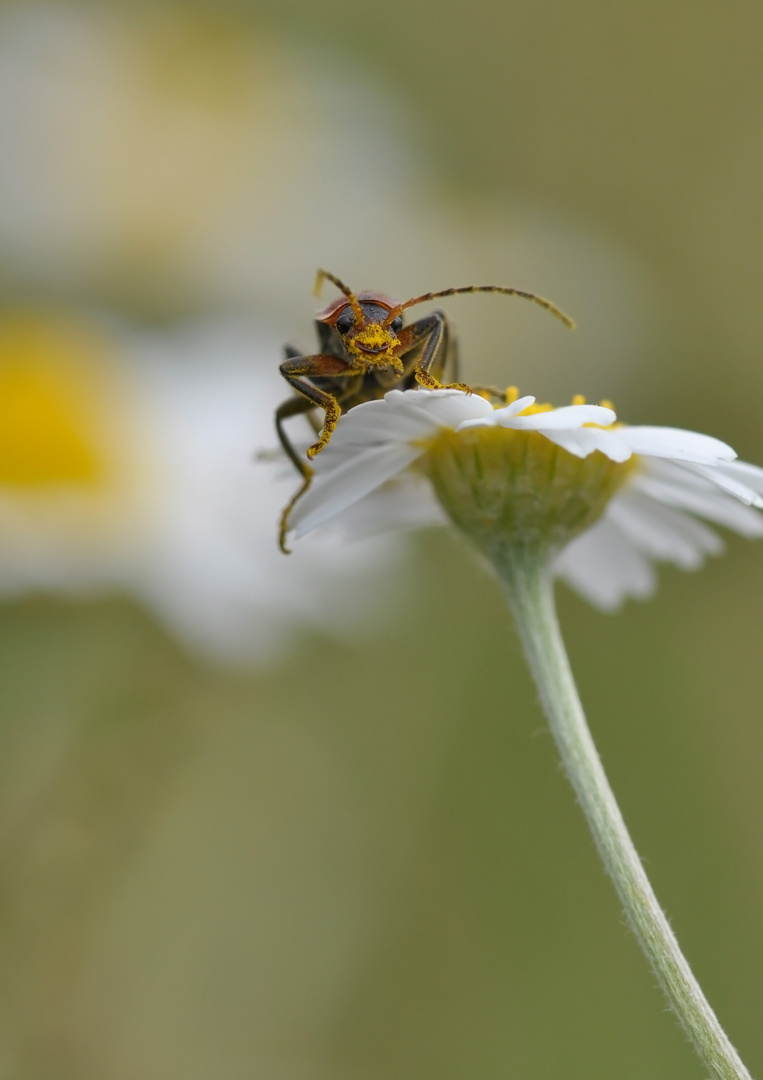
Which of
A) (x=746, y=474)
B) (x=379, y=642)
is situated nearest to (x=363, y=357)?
(x=746, y=474)

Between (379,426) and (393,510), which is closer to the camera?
(379,426)

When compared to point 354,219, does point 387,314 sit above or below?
below

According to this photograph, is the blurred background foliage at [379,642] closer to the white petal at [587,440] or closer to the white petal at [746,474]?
the white petal at [587,440]

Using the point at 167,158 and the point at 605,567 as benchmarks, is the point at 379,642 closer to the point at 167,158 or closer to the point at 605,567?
the point at 167,158

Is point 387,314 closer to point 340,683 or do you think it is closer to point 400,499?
point 400,499

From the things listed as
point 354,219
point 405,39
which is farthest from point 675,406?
point 405,39

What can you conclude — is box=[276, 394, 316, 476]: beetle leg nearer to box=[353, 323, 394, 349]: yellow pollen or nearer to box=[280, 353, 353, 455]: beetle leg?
box=[280, 353, 353, 455]: beetle leg

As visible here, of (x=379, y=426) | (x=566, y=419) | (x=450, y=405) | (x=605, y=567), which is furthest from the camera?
(x=605, y=567)
